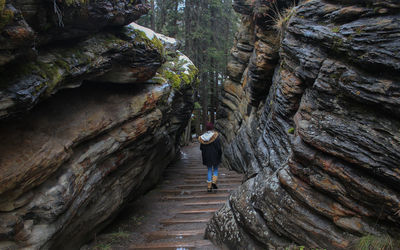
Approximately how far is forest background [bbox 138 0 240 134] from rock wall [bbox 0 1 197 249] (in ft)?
45.3

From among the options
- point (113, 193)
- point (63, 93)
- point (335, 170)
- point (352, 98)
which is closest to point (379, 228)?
point (335, 170)

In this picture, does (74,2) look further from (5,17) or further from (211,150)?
(211,150)

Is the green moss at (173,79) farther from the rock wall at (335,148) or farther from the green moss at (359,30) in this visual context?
the green moss at (359,30)

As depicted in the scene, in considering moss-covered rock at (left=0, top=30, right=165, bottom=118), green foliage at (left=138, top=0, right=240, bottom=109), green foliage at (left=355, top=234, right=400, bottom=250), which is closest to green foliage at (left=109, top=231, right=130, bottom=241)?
moss-covered rock at (left=0, top=30, right=165, bottom=118)

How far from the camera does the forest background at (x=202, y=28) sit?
71.4 feet

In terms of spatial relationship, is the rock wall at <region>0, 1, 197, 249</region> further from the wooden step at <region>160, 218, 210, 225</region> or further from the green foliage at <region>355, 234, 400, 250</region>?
the green foliage at <region>355, 234, 400, 250</region>

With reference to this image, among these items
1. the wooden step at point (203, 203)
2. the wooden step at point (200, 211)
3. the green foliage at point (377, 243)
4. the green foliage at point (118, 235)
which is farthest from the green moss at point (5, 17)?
the wooden step at point (203, 203)

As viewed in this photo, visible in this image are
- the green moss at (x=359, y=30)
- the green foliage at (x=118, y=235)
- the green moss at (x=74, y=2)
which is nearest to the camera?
the green moss at (x=74, y=2)

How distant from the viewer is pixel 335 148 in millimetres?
3951

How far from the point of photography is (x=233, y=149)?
45.9ft

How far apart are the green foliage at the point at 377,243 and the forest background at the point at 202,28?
17.3 m

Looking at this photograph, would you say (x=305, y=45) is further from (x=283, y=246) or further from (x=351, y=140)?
(x=283, y=246)

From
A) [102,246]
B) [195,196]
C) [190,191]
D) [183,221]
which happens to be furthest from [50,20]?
[190,191]

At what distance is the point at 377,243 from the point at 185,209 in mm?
5708
